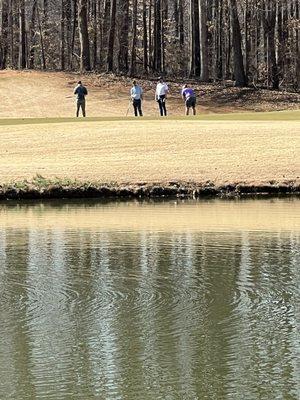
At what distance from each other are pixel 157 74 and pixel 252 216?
49500 millimetres

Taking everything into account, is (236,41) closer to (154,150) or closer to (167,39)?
(167,39)

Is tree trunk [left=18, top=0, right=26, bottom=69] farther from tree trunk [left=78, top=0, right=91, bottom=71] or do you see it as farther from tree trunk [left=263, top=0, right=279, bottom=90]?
tree trunk [left=263, top=0, right=279, bottom=90]

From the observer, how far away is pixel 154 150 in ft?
105

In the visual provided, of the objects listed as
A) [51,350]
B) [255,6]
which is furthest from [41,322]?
[255,6]

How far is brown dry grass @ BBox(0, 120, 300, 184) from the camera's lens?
1105 inches

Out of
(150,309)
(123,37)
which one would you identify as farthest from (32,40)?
(150,309)

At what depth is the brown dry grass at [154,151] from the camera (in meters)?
28.1

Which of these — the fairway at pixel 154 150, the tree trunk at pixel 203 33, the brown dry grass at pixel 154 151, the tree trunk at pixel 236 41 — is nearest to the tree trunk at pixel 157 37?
the tree trunk at pixel 203 33

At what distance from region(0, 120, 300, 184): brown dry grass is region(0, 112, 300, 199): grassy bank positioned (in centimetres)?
2

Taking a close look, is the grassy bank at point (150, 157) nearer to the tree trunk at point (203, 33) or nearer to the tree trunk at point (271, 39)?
the tree trunk at point (203, 33)

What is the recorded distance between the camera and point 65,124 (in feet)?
125

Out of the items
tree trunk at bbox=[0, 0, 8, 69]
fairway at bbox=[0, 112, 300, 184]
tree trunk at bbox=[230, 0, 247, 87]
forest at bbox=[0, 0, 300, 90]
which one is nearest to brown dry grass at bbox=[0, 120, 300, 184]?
fairway at bbox=[0, 112, 300, 184]

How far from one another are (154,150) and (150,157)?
1223 millimetres

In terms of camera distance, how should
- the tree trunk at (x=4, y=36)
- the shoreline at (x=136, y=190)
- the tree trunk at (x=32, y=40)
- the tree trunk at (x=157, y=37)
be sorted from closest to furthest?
1. the shoreline at (x=136, y=190)
2. the tree trunk at (x=157, y=37)
3. the tree trunk at (x=4, y=36)
4. the tree trunk at (x=32, y=40)
